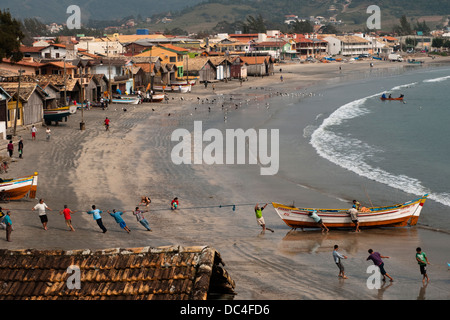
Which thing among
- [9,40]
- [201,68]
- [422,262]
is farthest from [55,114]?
[201,68]

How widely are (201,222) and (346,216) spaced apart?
5.65m

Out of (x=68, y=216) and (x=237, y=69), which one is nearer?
(x=68, y=216)

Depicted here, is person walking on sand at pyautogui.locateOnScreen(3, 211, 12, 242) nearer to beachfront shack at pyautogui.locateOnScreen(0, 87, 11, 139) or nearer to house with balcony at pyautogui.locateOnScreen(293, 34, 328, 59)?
beachfront shack at pyautogui.locateOnScreen(0, 87, 11, 139)

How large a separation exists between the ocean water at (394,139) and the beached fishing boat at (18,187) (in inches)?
641

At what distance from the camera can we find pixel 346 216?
25766 millimetres

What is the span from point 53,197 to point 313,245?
12248 millimetres

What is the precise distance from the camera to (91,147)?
43469 millimetres

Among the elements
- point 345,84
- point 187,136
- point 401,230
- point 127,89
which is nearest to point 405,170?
point 401,230

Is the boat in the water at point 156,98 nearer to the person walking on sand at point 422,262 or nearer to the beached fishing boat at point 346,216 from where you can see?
the beached fishing boat at point 346,216

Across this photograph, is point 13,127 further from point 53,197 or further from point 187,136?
point 53,197

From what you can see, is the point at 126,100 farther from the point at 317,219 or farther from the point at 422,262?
the point at 422,262

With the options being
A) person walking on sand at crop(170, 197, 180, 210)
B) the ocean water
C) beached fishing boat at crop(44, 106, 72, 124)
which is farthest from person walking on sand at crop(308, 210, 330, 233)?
beached fishing boat at crop(44, 106, 72, 124)

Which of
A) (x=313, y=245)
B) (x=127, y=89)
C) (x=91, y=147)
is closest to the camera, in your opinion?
(x=313, y=245)
